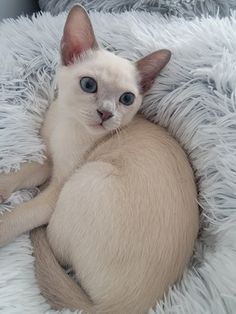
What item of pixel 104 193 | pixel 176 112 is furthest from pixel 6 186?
pixel 176 112

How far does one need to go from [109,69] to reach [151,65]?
0.12m

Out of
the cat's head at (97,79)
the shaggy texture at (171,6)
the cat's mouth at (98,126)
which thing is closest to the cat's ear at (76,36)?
the cat's head at (97,79)

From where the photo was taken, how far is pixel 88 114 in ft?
3.59

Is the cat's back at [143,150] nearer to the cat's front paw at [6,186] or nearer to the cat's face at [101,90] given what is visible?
the cat's face at [101,90]

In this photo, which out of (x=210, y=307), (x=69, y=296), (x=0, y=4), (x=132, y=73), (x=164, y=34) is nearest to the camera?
(x=210, y=307)

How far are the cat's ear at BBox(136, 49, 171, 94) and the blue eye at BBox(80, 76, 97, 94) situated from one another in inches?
5.9

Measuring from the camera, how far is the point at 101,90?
1108mm

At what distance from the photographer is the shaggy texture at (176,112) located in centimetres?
96

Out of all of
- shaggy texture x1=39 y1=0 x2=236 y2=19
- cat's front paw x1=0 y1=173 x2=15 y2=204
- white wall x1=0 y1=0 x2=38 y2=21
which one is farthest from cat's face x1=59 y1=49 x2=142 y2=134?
white wall x1=0 y1=0 x2=38 y2=21

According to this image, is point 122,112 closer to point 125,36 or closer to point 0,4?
point 125,36

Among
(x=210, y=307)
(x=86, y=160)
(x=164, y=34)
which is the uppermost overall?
(x=164, y=34)

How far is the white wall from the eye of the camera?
165 centimetres

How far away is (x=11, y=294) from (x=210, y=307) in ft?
1.36

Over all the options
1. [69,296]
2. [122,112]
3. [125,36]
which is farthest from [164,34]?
[69,296]
